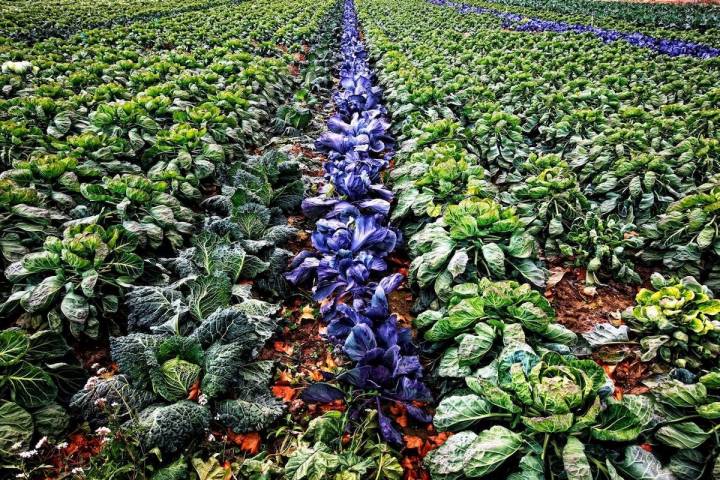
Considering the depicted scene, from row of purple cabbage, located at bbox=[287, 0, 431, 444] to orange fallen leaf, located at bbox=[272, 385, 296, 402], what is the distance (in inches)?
8.4

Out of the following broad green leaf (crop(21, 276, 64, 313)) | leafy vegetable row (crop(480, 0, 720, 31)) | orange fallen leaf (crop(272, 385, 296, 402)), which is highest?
leafy vegetable row (crop(480, 0, 720, 31))

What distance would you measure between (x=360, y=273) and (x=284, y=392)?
→ 1146 millimetres

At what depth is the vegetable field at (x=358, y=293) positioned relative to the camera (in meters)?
2.21

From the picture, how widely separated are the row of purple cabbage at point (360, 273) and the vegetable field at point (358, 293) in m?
0.02

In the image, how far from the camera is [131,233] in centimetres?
345

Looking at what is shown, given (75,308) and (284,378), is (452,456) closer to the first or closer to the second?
(284,378)

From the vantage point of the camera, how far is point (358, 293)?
3.40m

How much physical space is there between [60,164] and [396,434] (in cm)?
402

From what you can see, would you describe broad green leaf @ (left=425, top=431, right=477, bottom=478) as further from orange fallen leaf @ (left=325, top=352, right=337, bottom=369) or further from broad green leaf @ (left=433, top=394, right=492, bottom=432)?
orange fallen leaf @ (left=325, top=352, right=337, bottom=369)

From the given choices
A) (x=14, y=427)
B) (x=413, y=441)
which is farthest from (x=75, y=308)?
(x=413, y=441)

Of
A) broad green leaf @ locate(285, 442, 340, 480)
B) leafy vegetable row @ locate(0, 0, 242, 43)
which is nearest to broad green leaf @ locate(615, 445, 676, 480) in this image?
broad green leaf @ locate(285, 442, 340, 480)

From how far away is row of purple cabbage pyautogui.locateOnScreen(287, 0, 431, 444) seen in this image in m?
2.66

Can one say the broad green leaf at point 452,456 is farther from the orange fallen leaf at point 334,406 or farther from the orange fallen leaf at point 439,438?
the orange fallen leaf at point 334,406

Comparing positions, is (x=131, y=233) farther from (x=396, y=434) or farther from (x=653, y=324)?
(x=653, y=324)
